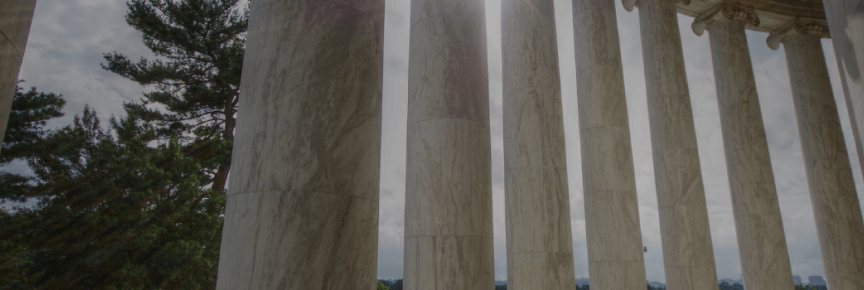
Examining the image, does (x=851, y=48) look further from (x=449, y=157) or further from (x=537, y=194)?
(x=537, y=194)

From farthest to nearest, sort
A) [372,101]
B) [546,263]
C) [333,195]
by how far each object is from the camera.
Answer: [546,263] → [372,101] → [333,195]

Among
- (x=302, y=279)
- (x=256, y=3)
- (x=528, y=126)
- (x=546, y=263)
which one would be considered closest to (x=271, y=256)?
(x=302, y=279)

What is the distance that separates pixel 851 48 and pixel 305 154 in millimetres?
89775

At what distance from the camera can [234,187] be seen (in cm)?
7019

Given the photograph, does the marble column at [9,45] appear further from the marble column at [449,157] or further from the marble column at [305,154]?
the marble column at [449,157]

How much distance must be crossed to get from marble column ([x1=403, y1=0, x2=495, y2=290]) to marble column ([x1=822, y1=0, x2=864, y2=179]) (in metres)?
82.3

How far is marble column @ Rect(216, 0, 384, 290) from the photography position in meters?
64.6

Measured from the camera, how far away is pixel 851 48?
8900cm

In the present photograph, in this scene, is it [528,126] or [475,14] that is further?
[528,126]

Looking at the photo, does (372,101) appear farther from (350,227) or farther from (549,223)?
(549,223)

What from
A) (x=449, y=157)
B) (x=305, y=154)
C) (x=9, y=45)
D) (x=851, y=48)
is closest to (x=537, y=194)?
(x=449, y=157)

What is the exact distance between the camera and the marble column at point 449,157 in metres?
142

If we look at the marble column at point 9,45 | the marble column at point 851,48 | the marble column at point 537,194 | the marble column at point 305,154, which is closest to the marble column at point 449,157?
the marble column at point 537,194

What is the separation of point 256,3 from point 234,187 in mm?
28619
